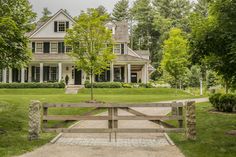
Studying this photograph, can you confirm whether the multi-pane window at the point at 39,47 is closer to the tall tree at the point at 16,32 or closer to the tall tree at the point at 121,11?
the tall tree at the point at 16,32

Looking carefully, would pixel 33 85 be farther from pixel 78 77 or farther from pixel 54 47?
pixel 54 47

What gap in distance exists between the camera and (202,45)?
12.3 meters

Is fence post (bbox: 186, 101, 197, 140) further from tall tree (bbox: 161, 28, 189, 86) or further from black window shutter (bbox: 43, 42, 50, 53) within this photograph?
black window shutter (bbox: 43, 42, 50, 53)

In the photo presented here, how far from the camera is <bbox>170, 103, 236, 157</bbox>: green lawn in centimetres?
923

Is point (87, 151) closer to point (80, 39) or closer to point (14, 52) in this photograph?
point (14, 52)

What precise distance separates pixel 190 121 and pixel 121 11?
79377 mm

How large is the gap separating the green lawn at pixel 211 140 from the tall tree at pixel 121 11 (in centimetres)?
7307

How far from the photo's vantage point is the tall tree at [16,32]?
1238 cm

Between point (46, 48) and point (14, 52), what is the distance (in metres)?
29.8

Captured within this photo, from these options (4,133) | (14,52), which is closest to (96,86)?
(14,52)

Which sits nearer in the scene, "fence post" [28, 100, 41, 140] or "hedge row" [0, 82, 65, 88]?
"fence post" [28, 100, 41, 140]

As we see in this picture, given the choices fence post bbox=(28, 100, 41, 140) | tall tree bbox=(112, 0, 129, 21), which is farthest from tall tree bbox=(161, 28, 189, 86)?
tall tree bbox=(112, 0, 129, 21)

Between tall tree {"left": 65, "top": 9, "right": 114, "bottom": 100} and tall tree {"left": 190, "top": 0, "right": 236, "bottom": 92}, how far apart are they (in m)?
12.0

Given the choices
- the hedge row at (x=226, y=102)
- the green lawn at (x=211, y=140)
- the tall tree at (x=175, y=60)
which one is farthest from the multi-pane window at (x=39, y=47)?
the green lawn at (x=211, y=140)
